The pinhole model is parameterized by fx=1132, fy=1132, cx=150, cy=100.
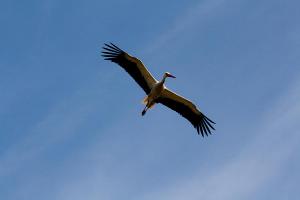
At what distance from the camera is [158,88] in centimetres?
4988

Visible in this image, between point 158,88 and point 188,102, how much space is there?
5.61 ft

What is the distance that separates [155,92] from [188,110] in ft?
6.86

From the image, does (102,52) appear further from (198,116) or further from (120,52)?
(198,116)

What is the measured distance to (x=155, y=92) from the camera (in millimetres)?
49844

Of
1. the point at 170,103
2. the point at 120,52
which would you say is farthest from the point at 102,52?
the point at 170,103

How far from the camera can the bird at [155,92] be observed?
1957 inches

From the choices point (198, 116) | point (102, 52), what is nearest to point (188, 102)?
point (198, 116)

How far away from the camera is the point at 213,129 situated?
167 feet

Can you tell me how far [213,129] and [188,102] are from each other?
5.46 feet

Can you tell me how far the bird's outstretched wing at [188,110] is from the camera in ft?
167

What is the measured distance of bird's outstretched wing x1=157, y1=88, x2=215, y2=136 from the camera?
1998 inches

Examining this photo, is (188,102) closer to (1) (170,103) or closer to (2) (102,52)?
(1) (170,103)

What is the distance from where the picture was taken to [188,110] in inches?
2010

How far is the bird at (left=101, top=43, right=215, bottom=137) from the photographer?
49719 mm
